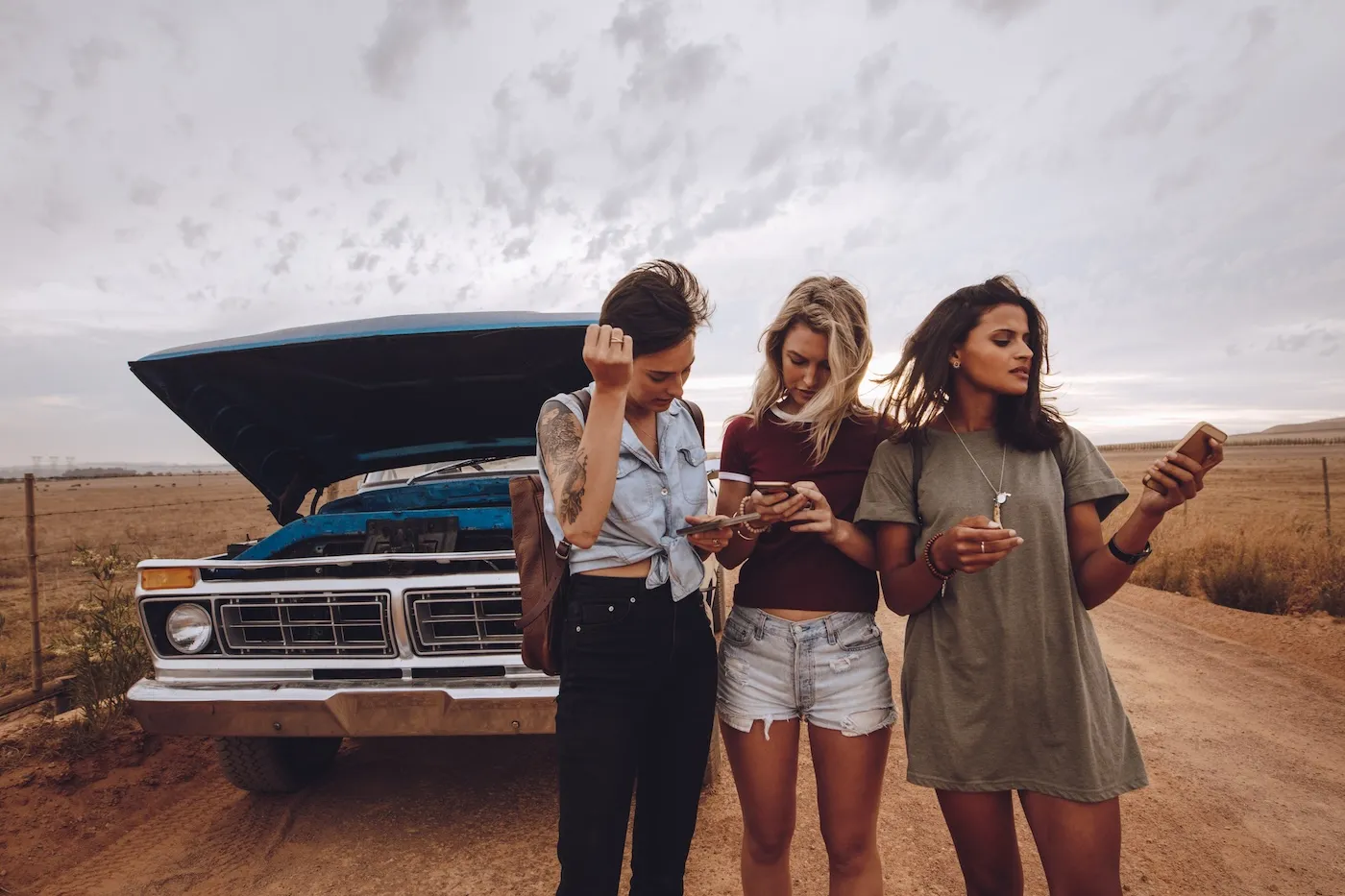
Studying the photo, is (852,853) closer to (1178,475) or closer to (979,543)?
(979,543)

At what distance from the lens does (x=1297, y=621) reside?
23.6 feet

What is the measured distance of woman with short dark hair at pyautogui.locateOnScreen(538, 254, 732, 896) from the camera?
1.75 m

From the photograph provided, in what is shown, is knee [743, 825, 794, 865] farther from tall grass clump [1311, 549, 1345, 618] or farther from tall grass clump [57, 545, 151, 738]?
tall grass clump [1311, 549, 1345, 618]

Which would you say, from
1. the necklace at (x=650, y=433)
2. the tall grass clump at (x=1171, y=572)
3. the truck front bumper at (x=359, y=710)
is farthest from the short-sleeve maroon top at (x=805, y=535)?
the tall grass clump at (x=1171, y=572)

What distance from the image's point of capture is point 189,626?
3.40 meters

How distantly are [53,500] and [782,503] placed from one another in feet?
154

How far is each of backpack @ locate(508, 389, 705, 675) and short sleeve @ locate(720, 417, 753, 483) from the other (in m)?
0.51

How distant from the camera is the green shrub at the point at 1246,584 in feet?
25.8

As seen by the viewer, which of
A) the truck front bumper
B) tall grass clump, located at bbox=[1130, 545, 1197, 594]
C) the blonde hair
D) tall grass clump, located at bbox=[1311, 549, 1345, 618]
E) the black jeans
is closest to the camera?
the black jeans

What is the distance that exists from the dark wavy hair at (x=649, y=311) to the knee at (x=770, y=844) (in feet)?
4.20

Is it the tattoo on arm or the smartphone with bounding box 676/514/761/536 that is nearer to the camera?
the tattoo on arm

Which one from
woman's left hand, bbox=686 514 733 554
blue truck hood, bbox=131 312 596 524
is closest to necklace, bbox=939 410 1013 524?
woman's left hand, bbox=686 514 733 554

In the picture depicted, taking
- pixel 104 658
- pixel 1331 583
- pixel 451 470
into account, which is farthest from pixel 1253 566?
pixel 104 658

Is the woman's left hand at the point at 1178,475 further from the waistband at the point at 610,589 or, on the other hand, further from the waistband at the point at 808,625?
the waistband at the point at 610,589
